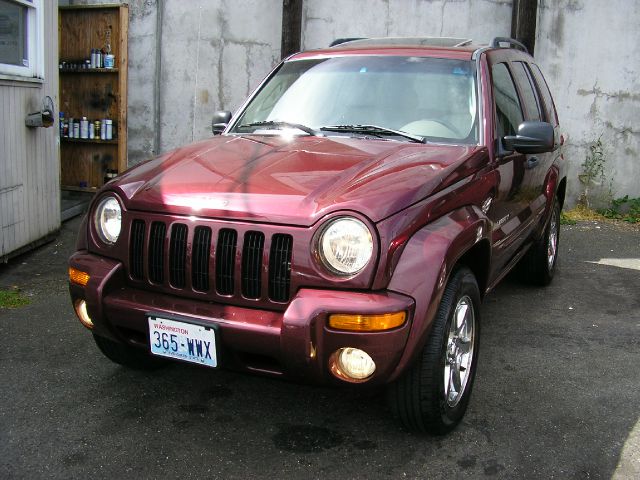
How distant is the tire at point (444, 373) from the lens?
3.08 metres

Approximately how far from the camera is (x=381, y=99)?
13.6 feet

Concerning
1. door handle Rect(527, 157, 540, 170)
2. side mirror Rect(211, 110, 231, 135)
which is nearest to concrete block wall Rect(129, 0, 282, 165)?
side mirror Rect(211, 110, 231, 135)

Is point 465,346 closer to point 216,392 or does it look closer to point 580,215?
point 216,392

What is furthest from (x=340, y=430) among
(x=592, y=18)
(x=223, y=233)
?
(x=592, y=18)

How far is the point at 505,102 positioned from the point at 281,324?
7.74ft

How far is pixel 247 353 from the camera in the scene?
3031 millimetres

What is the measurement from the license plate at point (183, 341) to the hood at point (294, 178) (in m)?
0.48

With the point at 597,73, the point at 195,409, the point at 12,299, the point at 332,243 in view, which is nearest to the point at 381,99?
the point at 332,243

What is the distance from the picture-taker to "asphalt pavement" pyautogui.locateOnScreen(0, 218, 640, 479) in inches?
122

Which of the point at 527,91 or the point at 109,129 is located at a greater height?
the point at 527,91

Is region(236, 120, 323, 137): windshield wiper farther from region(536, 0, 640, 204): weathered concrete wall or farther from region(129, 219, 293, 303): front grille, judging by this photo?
region(536, 0, 640, 204): weathered concrete wall

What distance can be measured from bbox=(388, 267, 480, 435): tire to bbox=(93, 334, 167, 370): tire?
135 cm

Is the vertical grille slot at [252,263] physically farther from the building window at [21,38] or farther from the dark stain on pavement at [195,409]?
the building window at [21,38]

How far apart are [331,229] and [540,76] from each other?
A: 11.8 feet
